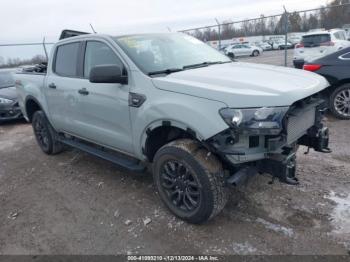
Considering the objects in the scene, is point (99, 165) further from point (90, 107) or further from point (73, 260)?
point (73, 260)

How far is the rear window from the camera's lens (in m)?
12.8

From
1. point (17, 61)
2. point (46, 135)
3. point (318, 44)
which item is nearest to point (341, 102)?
point (46, 135)

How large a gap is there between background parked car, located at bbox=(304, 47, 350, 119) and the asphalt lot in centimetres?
179

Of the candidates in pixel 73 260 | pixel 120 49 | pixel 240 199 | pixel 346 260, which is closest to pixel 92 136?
pixel 120 49

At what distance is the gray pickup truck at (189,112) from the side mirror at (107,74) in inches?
0.4

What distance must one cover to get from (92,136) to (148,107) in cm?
139

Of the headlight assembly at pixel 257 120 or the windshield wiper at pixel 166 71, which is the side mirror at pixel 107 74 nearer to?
the windshield wiper at pixel 166 71

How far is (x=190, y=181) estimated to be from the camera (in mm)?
3254

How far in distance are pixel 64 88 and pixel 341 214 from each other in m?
3.86

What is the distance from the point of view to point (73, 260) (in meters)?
3.03

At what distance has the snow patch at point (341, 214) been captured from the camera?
3125mm

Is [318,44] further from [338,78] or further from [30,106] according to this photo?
[30,106]

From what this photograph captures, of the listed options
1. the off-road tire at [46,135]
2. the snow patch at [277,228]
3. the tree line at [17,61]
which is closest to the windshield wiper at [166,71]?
the snow patch at [277,228]

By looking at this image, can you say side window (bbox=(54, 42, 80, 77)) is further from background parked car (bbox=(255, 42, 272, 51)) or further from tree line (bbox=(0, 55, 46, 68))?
background parked car (bbox=(255, 42, 272, 51))
